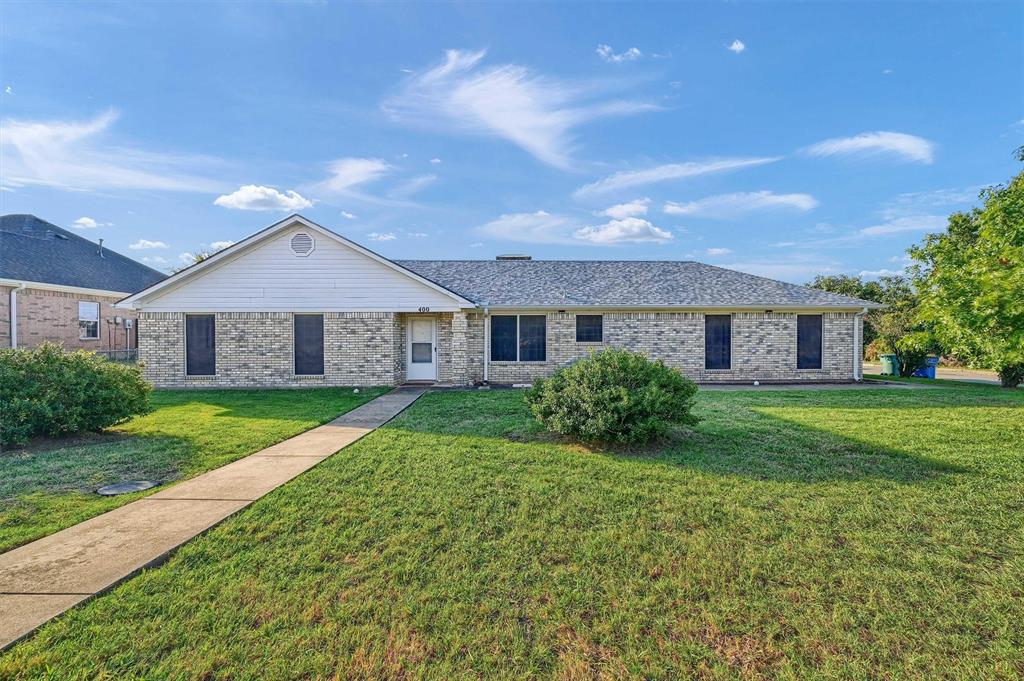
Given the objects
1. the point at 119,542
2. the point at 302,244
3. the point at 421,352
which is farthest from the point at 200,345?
the point at 119,542

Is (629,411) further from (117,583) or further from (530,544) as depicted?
(117,583)

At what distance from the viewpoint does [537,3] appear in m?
10.7

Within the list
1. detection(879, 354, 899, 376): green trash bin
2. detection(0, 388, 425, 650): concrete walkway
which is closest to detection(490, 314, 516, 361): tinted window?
detection(0, 388, 425, 650): concrete walkway

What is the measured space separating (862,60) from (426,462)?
1464cm

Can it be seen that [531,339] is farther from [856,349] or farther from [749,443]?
[856,349]

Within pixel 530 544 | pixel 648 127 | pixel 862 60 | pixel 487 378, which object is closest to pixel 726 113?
pixel 648 127

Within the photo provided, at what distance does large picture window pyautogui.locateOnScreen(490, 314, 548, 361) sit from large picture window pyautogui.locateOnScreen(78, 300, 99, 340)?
20.1 metres

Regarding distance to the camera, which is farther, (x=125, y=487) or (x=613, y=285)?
(x=613, y=285)

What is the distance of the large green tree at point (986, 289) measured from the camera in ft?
22.6

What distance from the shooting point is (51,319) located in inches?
783

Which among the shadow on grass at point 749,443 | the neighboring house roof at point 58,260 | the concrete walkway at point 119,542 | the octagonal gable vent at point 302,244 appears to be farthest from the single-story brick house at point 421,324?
the neighboring house roof at point 58,260

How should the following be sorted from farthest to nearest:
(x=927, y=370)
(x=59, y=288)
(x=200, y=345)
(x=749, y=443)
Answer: (x=59, y=288) → (x=927, y=370) → (x=200, y=345) → (x=749, y=443)

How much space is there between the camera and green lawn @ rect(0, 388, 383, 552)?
4.50m

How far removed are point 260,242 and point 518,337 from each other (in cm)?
845
